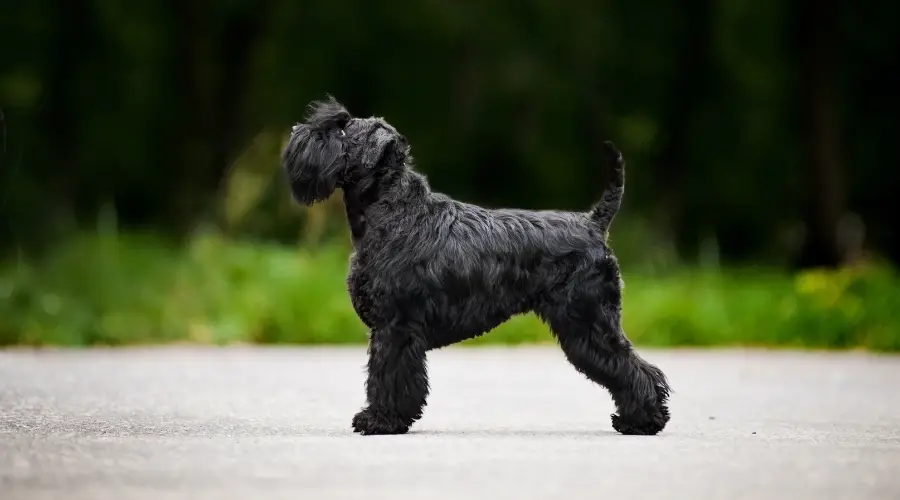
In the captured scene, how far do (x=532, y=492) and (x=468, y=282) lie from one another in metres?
2.27

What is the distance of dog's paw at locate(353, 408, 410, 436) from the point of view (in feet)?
26.1

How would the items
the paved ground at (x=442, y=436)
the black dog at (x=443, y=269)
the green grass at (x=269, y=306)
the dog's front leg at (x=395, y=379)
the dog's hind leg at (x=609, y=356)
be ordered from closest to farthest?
the paved ground at (x=442, y=436), the dog's front leg at (x=395, y=379), the black dog at (x=443, y=269), the dog's hind leg at (x=609, y=356), the green grass at (x=269, y=306)

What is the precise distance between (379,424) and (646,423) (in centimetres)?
157

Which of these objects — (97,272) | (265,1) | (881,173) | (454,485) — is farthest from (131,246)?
(881,173)

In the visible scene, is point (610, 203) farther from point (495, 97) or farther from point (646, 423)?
point (495, 97)

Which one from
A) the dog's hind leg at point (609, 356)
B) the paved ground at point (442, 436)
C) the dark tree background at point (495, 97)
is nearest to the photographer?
the paved ground at point (442, 436)

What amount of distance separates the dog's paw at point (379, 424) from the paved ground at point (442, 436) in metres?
0.14

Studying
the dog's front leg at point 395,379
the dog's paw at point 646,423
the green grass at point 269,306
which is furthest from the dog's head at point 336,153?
the green grass at point 269,306

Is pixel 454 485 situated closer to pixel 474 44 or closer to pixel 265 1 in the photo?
pixel 265 1

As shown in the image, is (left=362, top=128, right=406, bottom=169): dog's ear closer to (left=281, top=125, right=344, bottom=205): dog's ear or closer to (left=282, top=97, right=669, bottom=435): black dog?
(left=282, top=97, right=669, bottom=435): black dog

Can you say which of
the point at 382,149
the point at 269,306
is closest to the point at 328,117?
the point at 382,149

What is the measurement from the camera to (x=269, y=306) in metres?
17.0

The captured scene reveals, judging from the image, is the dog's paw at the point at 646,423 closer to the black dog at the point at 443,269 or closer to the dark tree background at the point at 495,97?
the black dog at the point at 443,269

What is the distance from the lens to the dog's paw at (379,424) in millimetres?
7941
